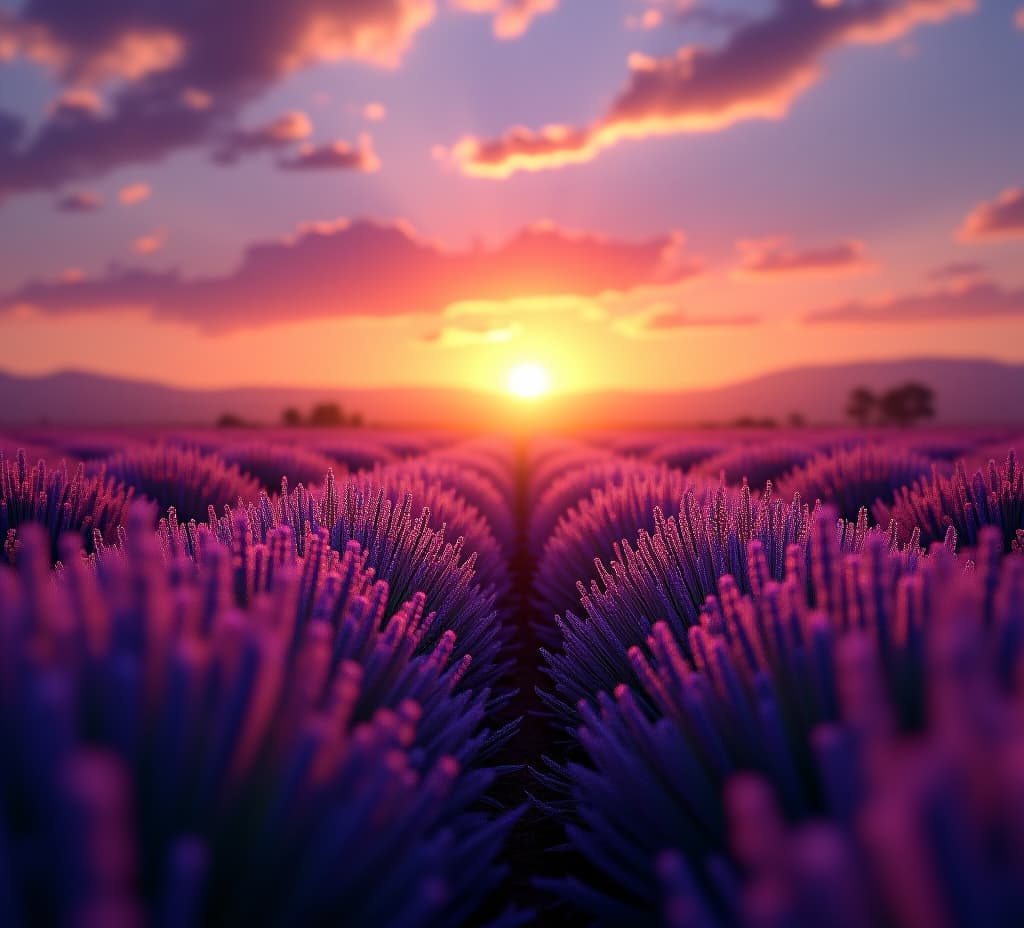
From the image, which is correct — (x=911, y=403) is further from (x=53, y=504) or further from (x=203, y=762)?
(x=203, y=762)

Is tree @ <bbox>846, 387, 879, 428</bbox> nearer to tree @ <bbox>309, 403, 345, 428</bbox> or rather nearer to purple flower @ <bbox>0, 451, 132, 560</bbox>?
tree @ <bbox>309, 403, 345, 428</bbox>

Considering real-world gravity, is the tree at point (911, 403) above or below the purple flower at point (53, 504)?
above

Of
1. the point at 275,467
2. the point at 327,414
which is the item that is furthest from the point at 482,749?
the point at 327,414

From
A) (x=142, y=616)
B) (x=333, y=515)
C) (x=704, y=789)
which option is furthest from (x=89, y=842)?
(x=333, y=515)

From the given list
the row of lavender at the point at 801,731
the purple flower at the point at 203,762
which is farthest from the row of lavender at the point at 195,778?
the row of lavender at the point at 801,731

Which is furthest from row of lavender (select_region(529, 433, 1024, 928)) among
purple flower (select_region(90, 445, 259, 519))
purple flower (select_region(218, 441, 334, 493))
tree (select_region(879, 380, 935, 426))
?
tree (select_region(879, 380, 935, 426))

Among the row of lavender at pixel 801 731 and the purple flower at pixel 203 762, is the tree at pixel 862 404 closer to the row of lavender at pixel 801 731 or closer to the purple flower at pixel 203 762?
the row of lavender at pixel 801 731

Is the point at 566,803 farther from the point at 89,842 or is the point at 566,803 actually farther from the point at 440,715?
the point at 89,842
